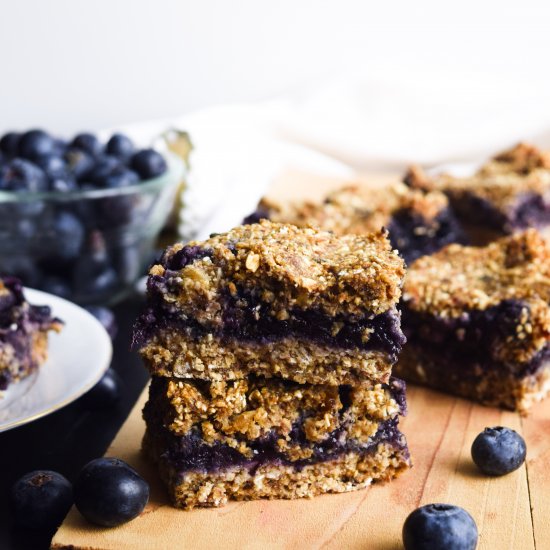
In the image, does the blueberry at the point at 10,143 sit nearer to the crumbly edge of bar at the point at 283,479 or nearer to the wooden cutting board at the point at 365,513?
the wooden cutting board at the point at 365,513

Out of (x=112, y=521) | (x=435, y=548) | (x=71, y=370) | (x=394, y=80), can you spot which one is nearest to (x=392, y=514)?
(x=435, y=548)

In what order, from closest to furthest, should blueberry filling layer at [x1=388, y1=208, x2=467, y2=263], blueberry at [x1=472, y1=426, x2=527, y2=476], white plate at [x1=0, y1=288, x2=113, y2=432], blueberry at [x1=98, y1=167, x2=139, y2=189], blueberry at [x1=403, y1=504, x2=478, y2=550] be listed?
blueberry at [x1=403, y1=504, x2=478, y2=550] → blueberry at [x1=472, y1=426, x2=527, y2=476] → white plate at [x1=0, y1=288, x2=113, y2=432] → blueberry at [x1=98, y1=167, x2=139, y2=189] → blueberry filling layer at [x1=388, y1=208, x2=467, y2=263]

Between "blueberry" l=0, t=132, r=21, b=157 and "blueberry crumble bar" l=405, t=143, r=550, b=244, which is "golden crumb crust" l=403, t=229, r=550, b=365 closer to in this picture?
"blueberry crumble bar" l=405, t=143, r=550, b=244

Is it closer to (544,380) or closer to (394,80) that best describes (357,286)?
(544,380)

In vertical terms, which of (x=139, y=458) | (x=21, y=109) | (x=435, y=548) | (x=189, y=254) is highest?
(x=189, y=254)

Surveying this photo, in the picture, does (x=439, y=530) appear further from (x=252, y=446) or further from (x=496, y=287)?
(x=496, y=287)

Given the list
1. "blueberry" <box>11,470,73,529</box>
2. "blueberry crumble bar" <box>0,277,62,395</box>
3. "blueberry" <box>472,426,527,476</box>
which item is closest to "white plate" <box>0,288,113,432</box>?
"blueberry crumble bar" <box>0,277,62,395</box>

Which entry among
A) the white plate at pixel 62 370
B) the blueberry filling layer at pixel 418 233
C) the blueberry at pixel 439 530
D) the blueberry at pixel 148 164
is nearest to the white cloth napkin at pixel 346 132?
the blueberry at pixel 148 164
